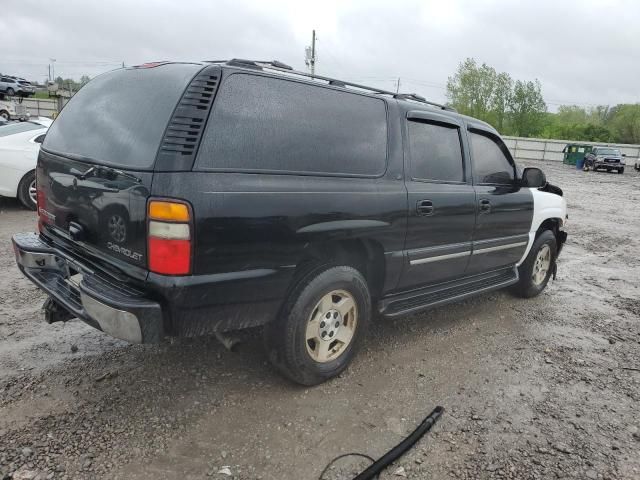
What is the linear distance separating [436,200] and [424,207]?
0.17 meters

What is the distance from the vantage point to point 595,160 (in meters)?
32.2

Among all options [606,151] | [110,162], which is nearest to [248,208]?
[110,162]

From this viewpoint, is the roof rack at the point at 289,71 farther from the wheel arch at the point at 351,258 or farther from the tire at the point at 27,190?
the tire at the point at 27,190

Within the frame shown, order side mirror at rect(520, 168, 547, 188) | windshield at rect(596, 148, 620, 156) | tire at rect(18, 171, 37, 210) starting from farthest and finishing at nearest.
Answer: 1. windshield at rect(596, 148, 620, 156)
2. tire at rect(18, 171, 37, 210)
3. side mirror at rect(520, 168, 547, 188)

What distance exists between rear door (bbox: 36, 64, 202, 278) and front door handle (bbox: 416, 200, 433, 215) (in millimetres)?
1761

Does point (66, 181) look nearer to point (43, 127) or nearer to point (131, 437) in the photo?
point (131, 437)

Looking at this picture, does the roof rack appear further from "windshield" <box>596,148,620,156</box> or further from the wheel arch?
"windshield" <box>596,148,620,156</box>

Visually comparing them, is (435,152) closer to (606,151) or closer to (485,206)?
(485,206)

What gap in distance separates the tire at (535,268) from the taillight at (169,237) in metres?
3.94

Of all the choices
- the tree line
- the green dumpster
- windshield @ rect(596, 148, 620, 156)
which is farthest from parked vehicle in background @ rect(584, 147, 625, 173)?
the tree line

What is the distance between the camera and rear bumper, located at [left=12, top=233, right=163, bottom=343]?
2.40 metres

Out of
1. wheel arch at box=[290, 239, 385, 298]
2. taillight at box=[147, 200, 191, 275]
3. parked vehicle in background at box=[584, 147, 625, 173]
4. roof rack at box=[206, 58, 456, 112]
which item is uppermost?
parked vehicle in background at box=[584, 147, 625, 173]

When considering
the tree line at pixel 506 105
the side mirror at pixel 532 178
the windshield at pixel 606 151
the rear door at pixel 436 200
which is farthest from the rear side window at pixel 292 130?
the tree line at pixel 506 105

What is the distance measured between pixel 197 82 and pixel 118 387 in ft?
6.29
